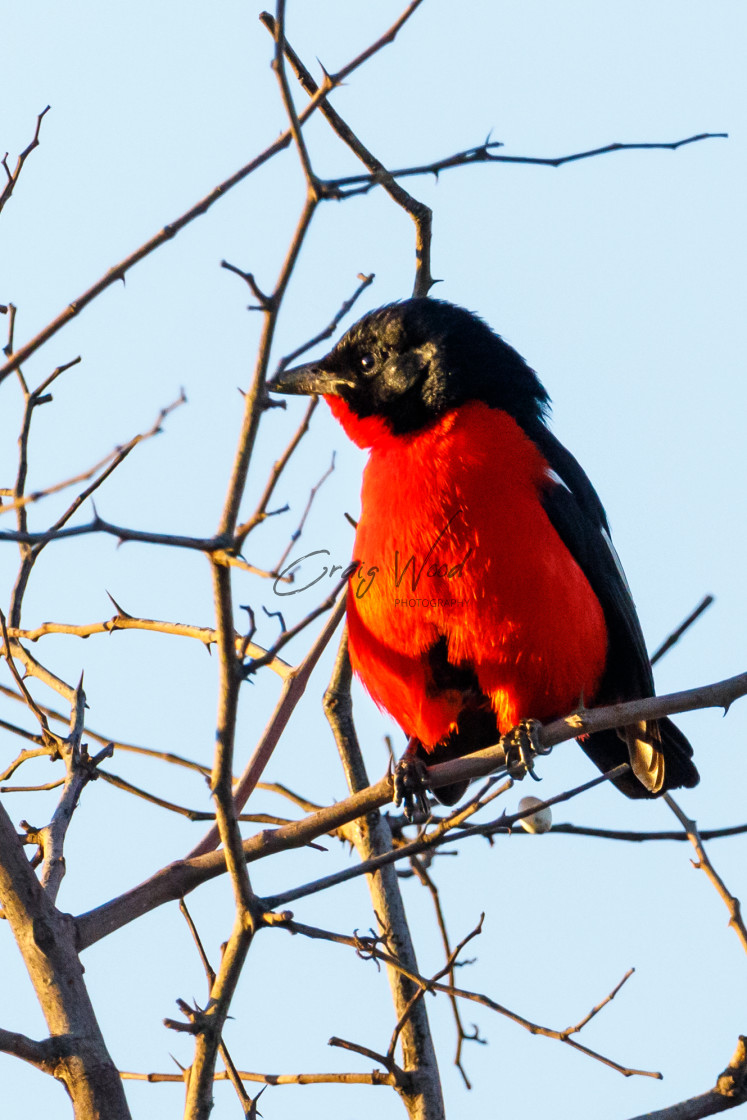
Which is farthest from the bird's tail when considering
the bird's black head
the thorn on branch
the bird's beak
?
the thorn on branch

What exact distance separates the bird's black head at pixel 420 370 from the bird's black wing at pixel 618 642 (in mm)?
265

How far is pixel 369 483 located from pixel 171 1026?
2.69 metres

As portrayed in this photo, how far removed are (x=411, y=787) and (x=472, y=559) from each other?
921 mm

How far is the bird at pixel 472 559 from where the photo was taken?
15.3ft

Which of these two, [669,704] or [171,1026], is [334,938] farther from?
[669,704]

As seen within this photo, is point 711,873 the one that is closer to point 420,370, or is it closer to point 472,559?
point 472,559

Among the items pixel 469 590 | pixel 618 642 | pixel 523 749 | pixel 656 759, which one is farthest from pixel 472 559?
pixel 656 759

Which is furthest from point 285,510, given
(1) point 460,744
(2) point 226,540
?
(1) point 460,744

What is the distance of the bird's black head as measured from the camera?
17.7ft

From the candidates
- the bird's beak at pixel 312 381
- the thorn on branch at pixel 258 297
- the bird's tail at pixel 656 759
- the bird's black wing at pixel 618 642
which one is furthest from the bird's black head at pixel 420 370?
the thorn on branch at pixel 258 297

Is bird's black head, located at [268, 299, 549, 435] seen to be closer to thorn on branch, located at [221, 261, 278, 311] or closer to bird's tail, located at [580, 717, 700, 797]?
bird's tail, located at [580, 717, 700, 797]

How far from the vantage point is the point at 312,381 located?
19.0 ft

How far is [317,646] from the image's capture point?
4.14 metres

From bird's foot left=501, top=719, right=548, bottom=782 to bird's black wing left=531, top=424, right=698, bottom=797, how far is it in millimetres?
834
